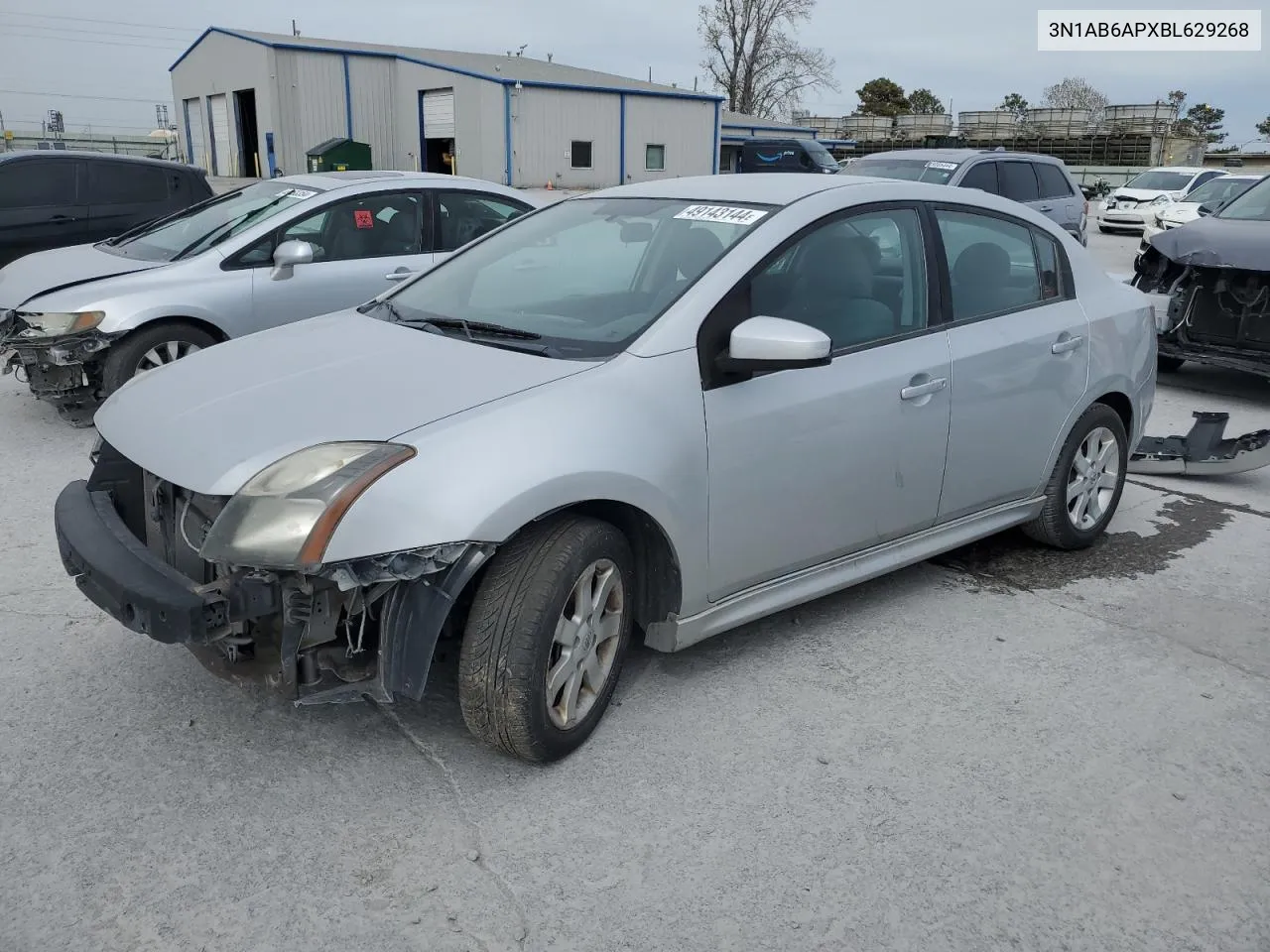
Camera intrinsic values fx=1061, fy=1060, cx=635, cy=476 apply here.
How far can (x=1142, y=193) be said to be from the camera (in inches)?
949

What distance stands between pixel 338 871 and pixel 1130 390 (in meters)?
3.92

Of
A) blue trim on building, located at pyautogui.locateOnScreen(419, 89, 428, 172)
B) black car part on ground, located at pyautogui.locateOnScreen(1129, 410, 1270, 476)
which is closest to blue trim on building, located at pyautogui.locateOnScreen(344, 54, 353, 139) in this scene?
blue trim on building, located at pyautogui.locateOnScreen(419, 89, 428, 172)

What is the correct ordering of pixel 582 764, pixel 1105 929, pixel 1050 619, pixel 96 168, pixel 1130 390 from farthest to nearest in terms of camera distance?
pixel 96 168
pixel 1130 390
pixel 1050 619
pixel 582 764
pixel 1105 929

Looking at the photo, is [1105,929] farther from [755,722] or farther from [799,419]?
[799,419]

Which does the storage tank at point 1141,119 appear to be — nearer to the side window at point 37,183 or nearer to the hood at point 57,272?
the side window at point 37,183

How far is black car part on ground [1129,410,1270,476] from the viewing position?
19.2 feet

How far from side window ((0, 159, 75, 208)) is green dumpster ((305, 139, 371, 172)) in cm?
1944

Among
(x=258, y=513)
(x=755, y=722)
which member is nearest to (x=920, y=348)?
(x=755, y=722)

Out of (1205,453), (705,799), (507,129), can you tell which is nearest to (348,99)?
(507,129)

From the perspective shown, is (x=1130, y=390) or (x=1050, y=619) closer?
(x=1050, y=619)

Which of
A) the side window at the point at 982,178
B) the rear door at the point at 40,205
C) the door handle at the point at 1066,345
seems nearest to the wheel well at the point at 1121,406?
the door handle at the point at 1066,345

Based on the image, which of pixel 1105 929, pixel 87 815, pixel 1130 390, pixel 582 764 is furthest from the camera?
pixel 1130 390

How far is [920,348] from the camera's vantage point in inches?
149

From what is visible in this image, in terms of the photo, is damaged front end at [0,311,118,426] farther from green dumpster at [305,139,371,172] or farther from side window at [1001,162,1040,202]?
green dumpster at [305,139,371,172]
